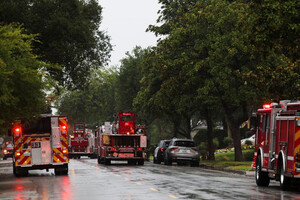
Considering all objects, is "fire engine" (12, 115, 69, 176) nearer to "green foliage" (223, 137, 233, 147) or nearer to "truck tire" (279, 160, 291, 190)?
"truck tire" (279, 160, 291, 190)

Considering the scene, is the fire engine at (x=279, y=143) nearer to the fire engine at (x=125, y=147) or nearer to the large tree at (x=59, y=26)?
the large tree at (x=59, y=26)

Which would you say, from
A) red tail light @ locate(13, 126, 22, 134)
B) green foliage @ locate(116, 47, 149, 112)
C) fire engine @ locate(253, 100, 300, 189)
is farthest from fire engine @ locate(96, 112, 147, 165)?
green foliage @ locate(116, 47, 149, 112)

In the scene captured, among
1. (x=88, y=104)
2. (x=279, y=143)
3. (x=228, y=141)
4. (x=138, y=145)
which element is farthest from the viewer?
(x=88, y=104)

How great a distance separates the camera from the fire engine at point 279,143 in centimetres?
2009

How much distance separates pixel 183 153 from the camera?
42562 millimetres

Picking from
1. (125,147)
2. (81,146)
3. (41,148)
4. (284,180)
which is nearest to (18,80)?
(41,148)

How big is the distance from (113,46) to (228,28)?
812cm

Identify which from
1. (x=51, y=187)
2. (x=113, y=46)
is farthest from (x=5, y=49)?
(x=113, y=46)

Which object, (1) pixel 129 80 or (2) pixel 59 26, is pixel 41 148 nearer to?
(2) pixel 59 26

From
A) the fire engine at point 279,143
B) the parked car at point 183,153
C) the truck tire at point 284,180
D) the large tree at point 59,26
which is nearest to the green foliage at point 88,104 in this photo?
the parked car at point 183,153

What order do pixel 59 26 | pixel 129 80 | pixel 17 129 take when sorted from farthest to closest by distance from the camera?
1. pixel 129 80
2. pixel 59 26
3. pixel 17 129

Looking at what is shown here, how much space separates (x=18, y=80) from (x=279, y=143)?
10992 millimetres

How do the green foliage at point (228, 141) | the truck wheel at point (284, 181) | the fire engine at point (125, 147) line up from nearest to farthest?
the truck wheel at point (284, 181)
the fire engine at point (125, 147)
the green foliage at point (228, 141)

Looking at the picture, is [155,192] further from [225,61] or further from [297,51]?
[225,61]
